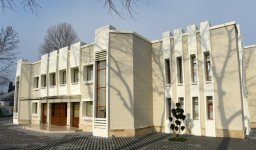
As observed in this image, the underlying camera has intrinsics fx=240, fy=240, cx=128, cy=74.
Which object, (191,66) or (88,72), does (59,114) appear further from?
(191,66)

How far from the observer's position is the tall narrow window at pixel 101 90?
16641 mm

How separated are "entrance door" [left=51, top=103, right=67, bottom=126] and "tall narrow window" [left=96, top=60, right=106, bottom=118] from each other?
601 centimetres

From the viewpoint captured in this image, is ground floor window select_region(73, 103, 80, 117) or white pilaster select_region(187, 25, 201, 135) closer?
white pilaster select_region(187, 25, 201, 135)

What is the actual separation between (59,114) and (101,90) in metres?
7.33

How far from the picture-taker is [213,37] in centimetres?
1609

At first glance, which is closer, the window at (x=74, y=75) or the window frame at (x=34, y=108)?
the window at (x=74, y=75)

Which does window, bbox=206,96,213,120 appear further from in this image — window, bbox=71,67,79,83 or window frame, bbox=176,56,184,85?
window, bbox=71,67,79,83

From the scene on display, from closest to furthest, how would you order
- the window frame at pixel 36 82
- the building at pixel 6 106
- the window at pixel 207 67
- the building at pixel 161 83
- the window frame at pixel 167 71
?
the building at pixel 161 83
the window at pixel 207 67
the window frame at pixel 167 71
the window frame at pixel 36 82
the building at pixel 6 106

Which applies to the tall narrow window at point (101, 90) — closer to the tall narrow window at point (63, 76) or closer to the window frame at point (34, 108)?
the tall narrow window at point (63, 76)

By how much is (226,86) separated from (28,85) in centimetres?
2071

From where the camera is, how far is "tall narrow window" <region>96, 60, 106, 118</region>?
16.6 m

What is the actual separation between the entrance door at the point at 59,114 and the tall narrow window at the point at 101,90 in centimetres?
601

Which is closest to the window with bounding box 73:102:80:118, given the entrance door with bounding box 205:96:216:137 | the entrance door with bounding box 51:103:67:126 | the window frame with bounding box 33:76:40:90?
the entrance door with bounding box 51:103:67:126

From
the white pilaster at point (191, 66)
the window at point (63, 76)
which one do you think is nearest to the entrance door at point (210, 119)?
the white pilaster at point (191, 66)
